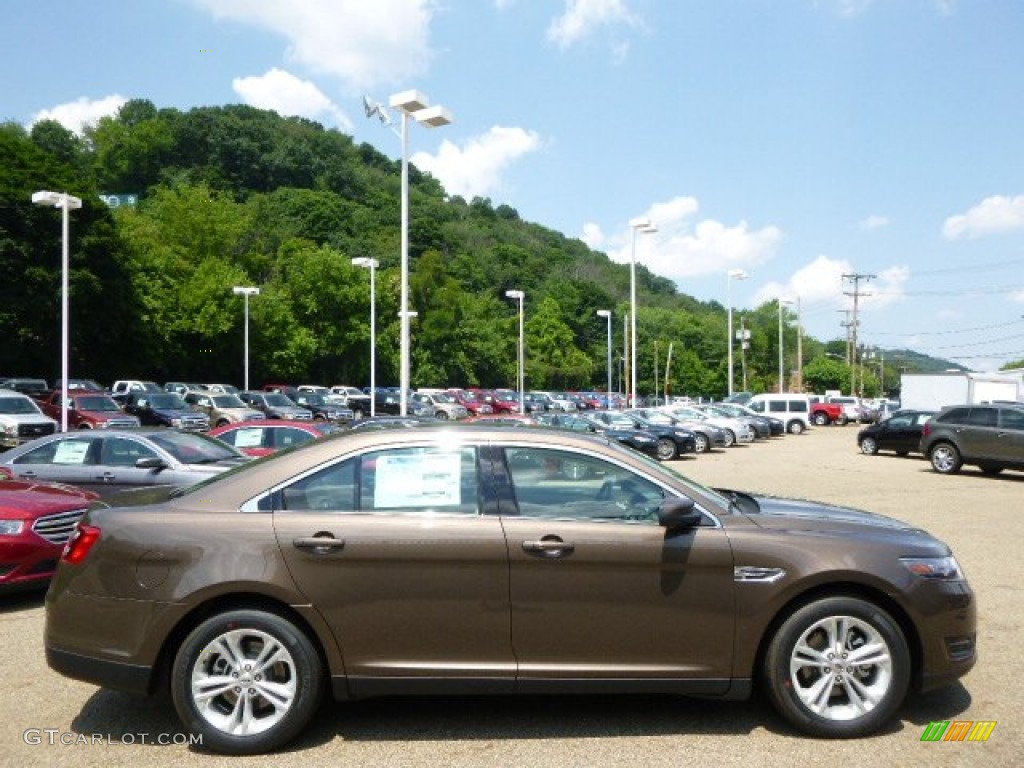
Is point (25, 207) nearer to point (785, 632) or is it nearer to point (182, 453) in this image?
point (182, 453)

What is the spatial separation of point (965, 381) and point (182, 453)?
3868 centimetres

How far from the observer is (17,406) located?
25422mm

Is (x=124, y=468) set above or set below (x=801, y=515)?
below

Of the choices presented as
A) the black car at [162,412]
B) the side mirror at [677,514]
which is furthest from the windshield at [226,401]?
the side mirror at [677,514]

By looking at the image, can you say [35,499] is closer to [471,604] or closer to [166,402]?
[471,604]

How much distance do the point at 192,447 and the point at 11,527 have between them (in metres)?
3.55

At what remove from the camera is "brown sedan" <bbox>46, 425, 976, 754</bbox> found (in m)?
4.38

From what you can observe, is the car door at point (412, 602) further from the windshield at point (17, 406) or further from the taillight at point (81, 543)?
the windshield at point (17, 406)

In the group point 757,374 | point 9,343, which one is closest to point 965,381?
point 9,343

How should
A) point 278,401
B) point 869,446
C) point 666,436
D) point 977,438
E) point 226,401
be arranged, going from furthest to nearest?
1. point 278,401
2. point 226,401
3. point 869,446
4. point 666,436
5. point 977,438

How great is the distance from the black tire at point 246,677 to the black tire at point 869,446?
27.6 metres

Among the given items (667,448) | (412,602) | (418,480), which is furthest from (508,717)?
(667,448)

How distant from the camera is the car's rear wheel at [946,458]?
21547mm

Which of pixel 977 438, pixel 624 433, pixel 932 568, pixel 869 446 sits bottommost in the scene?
pixel 869 446
